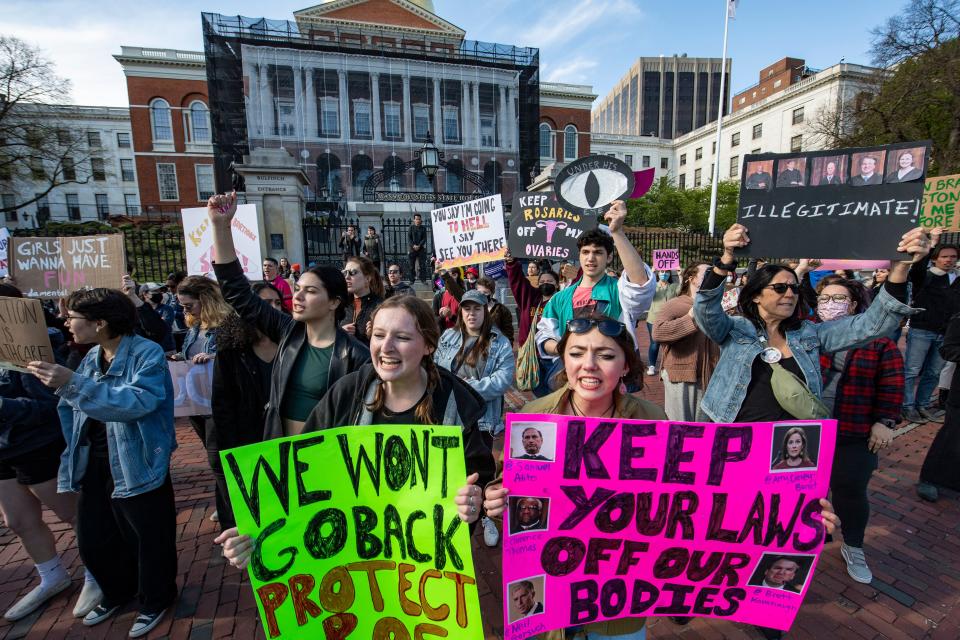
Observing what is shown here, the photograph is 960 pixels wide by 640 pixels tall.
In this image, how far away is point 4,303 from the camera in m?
2.29

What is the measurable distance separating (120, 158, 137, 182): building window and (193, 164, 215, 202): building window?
11.0 m

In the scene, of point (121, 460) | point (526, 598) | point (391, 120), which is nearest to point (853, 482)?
point (526, 598)

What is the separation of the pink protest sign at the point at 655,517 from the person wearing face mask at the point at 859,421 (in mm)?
1462

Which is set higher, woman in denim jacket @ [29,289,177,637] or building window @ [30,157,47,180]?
building window @ [30,157,47,180]

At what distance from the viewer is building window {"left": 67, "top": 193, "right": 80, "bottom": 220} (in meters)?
43.3

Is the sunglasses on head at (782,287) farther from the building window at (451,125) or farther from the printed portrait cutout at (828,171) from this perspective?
the building window at (451,125)

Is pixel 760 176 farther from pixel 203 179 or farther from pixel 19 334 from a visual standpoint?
pixel 203 179

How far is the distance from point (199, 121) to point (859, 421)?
156ft

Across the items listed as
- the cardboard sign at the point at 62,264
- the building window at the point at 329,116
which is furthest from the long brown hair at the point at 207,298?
the building window at the point at 329,116

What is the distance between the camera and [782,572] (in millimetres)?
1825

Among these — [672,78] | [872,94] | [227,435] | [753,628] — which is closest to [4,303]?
[227,435]

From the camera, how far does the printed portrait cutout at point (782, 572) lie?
5.92ft

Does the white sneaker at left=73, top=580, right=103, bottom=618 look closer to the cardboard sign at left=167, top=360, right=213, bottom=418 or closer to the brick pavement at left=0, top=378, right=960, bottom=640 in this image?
the brick pavement at left=0, top=378, right=960, bottom=640

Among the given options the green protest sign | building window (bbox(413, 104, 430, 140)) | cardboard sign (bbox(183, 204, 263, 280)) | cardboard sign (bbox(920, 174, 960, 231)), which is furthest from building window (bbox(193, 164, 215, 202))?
cardboard sign (bbox(920, 174, 960, 231))
